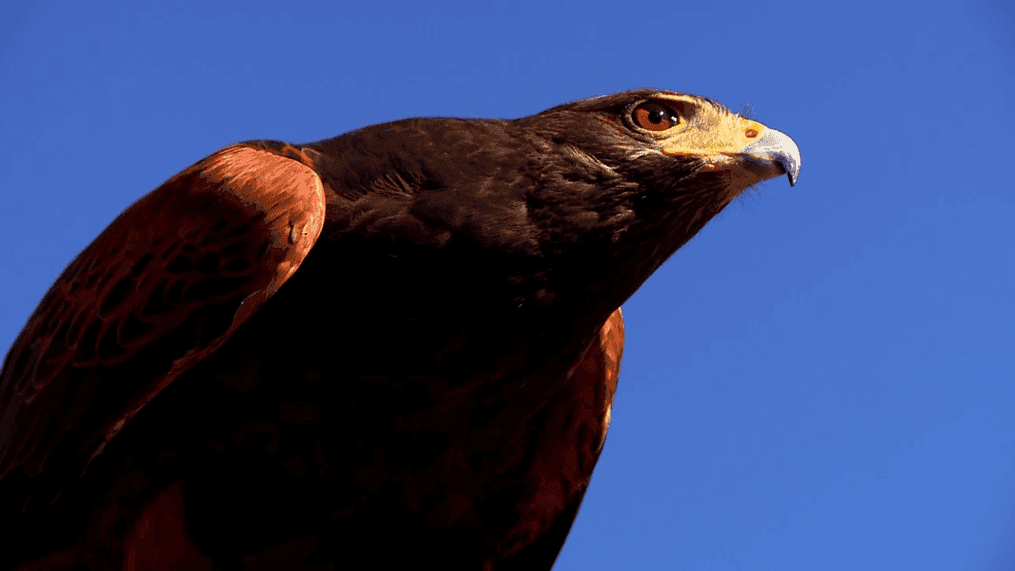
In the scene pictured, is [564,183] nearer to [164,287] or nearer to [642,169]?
[642,169]

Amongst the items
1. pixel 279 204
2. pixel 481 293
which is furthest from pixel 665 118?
pixel 279 204

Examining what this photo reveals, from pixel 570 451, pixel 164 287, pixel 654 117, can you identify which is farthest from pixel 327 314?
pixel 570 451

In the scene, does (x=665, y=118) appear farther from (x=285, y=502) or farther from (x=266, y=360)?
(x=285, y=502)

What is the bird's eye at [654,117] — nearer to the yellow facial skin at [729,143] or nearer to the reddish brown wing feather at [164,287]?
the yellow facial skin at [729,143]

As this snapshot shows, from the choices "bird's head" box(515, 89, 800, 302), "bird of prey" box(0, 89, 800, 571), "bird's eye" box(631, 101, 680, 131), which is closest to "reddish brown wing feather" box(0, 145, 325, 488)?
"bird of prey" box(0, 89, 800, 571)

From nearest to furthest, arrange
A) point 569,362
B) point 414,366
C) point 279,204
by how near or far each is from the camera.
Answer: point 279,204
point 414,366
point 569,362

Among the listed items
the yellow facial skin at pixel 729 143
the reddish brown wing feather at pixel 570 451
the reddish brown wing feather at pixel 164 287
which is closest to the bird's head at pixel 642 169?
the yellow facial skin at pixel 729 143

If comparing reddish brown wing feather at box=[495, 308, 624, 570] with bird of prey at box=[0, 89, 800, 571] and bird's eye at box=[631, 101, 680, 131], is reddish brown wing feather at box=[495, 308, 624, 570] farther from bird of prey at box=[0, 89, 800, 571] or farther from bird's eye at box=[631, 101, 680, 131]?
bird's eye at box=[631, 101, 680, 131]
